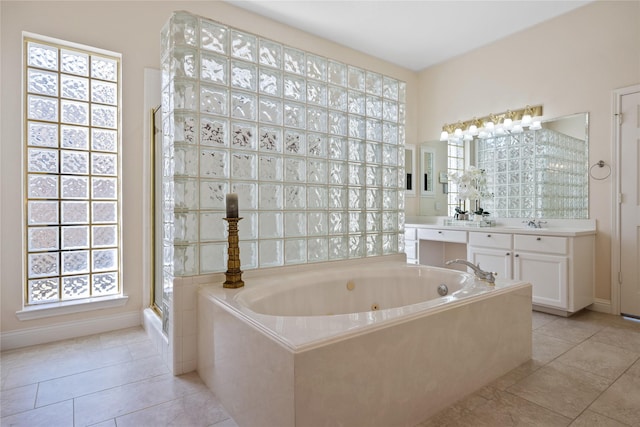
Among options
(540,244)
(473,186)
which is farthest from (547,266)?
(473,186)

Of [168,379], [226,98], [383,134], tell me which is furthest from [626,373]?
[226,98]

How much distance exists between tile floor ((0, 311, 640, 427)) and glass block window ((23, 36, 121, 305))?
527mm

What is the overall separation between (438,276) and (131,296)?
233 cm

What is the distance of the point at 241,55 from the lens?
2.10 m

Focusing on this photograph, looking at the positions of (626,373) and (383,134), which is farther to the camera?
(383,134)

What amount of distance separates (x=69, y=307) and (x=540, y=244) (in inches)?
147

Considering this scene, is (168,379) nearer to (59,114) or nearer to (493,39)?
(59,114)

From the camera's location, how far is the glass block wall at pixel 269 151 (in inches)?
76.2

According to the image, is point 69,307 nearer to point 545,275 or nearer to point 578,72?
point 545,275

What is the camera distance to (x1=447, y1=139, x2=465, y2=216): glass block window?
164 inches

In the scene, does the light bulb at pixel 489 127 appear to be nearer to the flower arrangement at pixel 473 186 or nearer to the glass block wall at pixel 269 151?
the flower arrangement at pixel 473 186

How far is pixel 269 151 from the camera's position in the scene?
221 centimetres

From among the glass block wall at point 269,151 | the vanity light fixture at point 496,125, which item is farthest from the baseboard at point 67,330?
the vanity light fixture at point 496,125

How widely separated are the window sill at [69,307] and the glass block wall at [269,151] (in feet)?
3.06
